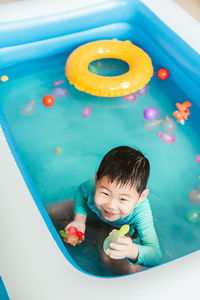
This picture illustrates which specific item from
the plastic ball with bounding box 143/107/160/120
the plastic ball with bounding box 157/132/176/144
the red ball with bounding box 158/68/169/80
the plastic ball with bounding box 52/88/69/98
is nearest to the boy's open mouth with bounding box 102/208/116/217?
the plastic ball with bounding box 157/132/176/144

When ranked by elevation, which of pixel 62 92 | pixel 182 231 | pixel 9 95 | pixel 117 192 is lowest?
pixel 9 95

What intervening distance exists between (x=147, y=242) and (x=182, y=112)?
91cm

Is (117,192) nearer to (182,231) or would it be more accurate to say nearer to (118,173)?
(118,173)

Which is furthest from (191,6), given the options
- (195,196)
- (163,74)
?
(195,196)

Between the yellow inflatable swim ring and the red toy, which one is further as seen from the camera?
the yellow inflatable swim ring

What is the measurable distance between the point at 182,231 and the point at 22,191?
0.71m

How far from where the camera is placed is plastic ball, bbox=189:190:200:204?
1.65 metres

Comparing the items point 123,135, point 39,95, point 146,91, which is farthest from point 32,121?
point 146,91

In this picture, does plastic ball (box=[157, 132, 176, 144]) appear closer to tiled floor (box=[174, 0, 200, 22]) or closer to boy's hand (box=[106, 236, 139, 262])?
boy's hand (box=[106, 236, 139, 262])

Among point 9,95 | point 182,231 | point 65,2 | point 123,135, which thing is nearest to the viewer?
point 182,231

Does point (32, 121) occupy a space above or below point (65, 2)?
below

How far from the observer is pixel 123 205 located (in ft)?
3.88

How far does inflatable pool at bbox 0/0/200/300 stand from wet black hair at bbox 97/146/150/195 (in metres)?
0.25

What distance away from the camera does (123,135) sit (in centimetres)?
193
